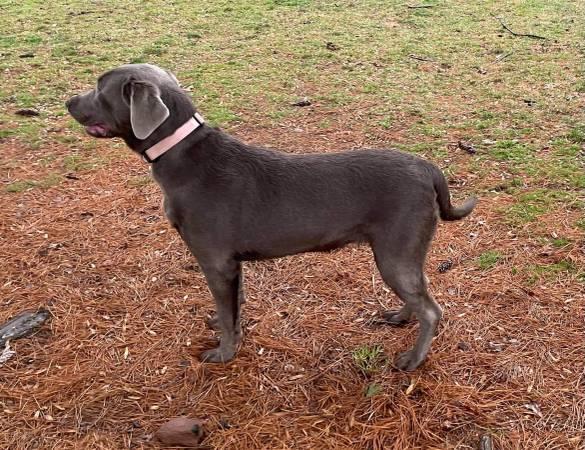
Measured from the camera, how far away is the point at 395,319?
3.81 meters

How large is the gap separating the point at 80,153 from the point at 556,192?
459 centimetres

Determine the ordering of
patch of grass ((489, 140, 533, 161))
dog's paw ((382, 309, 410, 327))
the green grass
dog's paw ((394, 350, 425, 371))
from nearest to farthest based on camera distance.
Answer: dog's paw ((394, 350, 425, 371))
dog's paw ((382, 309, 410, 327))
patch of grass ((489, 140, 533, 161))
the green grass

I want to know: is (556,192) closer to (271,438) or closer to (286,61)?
(271,438)

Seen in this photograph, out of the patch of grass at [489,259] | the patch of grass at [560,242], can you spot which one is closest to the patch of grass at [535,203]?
the patch of grass at [560,242]

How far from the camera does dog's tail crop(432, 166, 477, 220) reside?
3213mm

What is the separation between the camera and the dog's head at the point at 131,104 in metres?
3.01

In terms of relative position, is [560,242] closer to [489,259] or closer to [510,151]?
[489,259]

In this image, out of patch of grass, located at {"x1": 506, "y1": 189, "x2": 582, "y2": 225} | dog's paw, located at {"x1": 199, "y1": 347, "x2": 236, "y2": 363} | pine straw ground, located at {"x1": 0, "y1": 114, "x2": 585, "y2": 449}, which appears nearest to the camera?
pine straw ground, located at {"x1": 0, "y1": 114, "x2": 585, "y2": 449}

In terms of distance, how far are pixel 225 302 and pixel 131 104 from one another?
1.22m

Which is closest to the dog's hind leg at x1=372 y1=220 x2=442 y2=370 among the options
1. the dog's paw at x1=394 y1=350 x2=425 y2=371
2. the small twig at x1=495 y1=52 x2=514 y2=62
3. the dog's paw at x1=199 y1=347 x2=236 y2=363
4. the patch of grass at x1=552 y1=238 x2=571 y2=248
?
the dog's paw at x1=394 y1=350 x2=425 y2=371

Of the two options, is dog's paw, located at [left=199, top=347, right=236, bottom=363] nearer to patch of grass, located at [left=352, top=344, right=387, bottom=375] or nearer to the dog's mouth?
patch of grass, located at [left=352, top=344, right=387, bottom=375]

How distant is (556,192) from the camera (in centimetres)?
512

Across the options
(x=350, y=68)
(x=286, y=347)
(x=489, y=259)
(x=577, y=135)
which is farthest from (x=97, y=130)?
(x=350, y=68)

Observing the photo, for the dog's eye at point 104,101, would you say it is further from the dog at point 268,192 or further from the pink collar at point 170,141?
the pink collar at point 170,141
